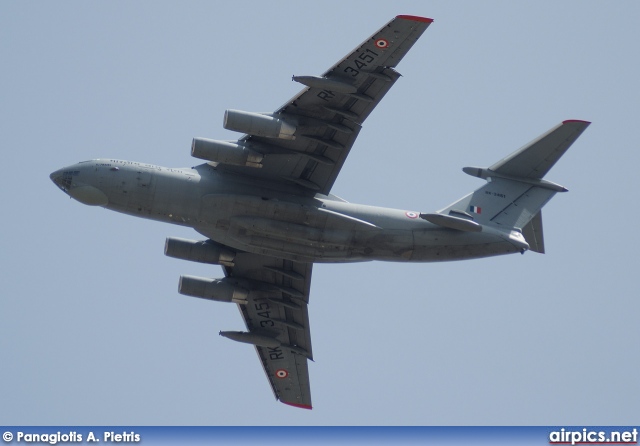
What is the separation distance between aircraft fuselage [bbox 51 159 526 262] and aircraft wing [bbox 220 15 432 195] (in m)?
0.54

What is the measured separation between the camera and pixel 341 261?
3130 centimetres

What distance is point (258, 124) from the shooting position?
95.2 feet

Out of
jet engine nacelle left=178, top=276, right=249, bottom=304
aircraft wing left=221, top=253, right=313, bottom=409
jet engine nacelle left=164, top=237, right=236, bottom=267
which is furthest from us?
aircraft wing left=221, top=253, right=313, bottom=409

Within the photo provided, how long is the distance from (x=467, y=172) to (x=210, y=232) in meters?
6.81

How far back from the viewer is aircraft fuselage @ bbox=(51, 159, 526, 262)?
29734mm

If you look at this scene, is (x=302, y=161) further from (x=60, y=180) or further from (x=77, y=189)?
(x=60, y=180)

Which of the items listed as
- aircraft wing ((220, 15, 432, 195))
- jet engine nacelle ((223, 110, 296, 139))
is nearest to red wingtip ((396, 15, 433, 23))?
aircraft wing ((220, 15, 432, 195))

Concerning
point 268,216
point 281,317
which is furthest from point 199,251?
point 281,317

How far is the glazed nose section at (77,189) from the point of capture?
1168 inches

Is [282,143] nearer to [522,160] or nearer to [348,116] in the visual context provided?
[348,116]

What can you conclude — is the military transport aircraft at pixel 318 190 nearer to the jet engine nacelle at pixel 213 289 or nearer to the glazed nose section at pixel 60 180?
the glazed nose section at pixel 60 180

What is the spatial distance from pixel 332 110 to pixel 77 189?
21.4 feet

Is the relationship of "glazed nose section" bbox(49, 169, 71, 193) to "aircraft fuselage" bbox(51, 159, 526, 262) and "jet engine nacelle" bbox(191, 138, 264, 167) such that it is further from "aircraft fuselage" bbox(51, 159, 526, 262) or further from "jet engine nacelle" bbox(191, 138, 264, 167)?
"jet engine nacelle" bbox(191, 138, 264, 167)

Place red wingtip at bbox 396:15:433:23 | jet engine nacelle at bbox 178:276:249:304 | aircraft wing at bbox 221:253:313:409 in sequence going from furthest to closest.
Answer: aircraft wing at bbox 221:253:313:409 < jet engine nacelle at bbox 178:276:249:304 < red wingtip at bbox 396:15:433:23
